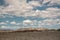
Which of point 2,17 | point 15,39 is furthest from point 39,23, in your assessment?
point 2,17

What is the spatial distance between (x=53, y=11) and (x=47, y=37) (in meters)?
0.42

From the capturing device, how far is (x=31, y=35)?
68.5 inches

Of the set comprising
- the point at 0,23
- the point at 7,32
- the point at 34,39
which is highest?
the point at 0,23

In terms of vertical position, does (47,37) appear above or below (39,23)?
below

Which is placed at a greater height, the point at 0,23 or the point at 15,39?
the point at 0,23

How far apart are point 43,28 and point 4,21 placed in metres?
0.62

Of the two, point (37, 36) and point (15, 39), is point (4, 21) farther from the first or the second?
point (37, 36)

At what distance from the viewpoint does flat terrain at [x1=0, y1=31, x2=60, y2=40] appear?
67.9 inches

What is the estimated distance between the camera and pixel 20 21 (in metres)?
1.72

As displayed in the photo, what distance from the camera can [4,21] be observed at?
1.71m

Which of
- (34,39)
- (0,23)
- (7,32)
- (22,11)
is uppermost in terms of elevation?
(22,11)

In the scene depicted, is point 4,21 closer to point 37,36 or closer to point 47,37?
point 37,36

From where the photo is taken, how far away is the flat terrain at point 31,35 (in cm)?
172

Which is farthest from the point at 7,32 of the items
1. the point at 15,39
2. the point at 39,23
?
the point at 39,23
